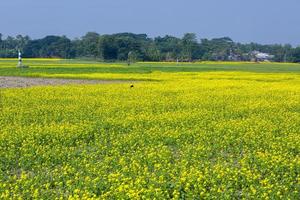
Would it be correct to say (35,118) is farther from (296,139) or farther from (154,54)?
(154,54)

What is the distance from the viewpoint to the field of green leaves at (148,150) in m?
8.70

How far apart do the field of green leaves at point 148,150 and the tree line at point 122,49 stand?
87096 mm

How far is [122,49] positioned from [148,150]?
326ft

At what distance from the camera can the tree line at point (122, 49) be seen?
11112 centimetres

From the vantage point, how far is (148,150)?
39.3ft

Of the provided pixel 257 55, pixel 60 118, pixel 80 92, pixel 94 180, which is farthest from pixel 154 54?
pixel 94 180

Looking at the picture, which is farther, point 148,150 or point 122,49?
A: point 122,49

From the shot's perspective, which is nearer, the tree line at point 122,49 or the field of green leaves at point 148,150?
the field of green leaves at point 148,150

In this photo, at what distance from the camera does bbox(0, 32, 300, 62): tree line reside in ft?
365

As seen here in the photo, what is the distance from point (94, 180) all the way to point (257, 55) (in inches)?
5827

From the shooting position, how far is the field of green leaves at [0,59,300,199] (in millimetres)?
8695

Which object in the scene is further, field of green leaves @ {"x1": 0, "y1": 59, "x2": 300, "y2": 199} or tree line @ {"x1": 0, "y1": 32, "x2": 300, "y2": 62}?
tree line @ {"x1": 0, "y1": 32, "x2": 300, "y2": 62}

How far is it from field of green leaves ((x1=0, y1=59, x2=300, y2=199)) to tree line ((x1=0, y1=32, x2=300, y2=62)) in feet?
→ 286

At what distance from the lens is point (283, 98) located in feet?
79.2
